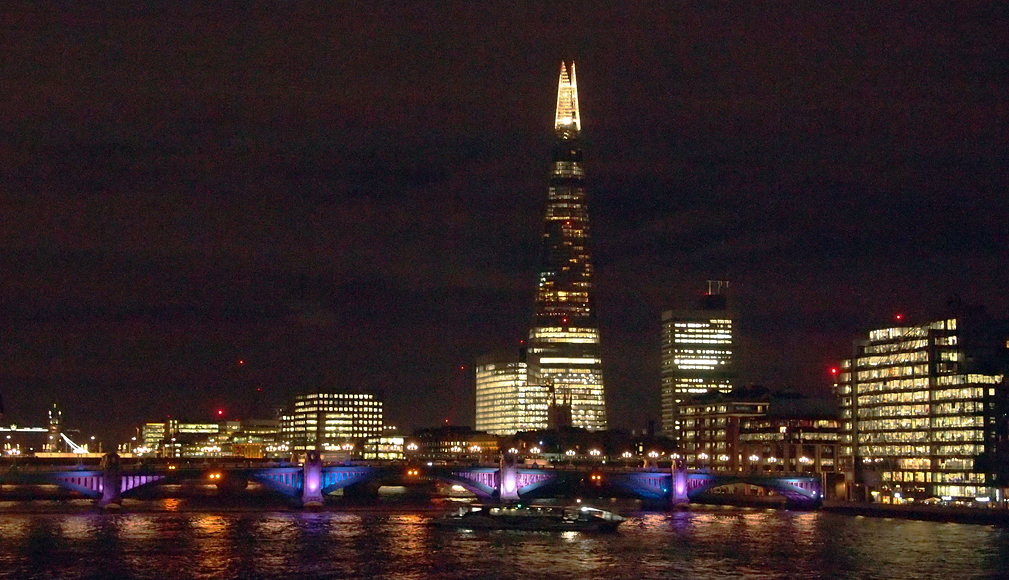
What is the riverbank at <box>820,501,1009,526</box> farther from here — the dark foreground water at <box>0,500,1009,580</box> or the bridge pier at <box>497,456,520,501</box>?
the bridge pier at <box>497,456,520,501</box>

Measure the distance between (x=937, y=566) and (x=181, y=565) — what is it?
191ft

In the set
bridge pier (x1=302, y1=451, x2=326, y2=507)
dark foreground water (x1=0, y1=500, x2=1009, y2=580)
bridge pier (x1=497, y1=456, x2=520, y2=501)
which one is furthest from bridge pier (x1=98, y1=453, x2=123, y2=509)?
bridge pier (x1=497, y1=456, x2=520, y2=501)

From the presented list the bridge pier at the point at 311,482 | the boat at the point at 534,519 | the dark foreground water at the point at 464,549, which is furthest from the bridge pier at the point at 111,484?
the boat at the point at 534,519

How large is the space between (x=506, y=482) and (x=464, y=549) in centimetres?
6390

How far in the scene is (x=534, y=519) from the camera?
163000mm

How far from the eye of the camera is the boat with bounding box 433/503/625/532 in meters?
158

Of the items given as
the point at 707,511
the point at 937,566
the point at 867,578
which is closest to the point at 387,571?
the point at 867,578

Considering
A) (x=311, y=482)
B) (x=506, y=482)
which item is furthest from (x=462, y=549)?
(x=506, y=482)

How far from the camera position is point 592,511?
6299 inches

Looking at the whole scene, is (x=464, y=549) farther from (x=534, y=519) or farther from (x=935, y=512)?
(x=935, y=512)

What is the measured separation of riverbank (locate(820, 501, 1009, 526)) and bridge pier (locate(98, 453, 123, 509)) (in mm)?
91332

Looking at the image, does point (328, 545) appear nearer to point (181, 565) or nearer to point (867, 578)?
point (181, 565)

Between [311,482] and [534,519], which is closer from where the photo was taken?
[534,519]

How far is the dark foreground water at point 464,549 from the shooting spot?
11181 cm
